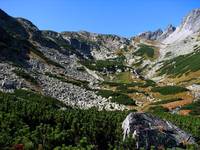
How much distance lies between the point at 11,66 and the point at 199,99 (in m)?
37.2

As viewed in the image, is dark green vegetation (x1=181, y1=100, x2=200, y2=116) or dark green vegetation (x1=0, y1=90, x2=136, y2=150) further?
dark green vegetation (x1=181, y1=100, x2=200, y2=116)

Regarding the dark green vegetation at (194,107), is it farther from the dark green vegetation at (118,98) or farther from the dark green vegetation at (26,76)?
the dark green vegetation at (26,76)

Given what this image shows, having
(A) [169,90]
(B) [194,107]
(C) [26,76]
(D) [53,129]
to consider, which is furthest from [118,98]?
(D) [53,129]

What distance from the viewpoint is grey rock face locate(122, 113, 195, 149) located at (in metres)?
39.9

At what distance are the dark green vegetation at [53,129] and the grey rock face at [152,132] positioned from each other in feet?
5.53

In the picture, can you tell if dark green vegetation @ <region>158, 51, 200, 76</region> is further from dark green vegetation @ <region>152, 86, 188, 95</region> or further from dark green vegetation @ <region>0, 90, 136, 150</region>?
dark green vegetation @ <region>0, 90, 136, 150</region>

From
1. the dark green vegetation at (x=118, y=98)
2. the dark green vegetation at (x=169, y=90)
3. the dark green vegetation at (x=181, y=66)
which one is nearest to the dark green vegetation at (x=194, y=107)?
the dark green vegetation at (x=118, y=98)

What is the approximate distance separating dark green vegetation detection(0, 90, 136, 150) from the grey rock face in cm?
169

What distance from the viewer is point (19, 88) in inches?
2813

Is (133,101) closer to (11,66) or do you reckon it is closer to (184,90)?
(184,90)

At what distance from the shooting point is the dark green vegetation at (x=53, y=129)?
1378 inches

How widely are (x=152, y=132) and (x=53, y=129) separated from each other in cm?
894

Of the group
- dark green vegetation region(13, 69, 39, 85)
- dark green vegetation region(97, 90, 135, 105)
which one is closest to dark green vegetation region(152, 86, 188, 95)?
dark green vegetation region(97, 90, 135, 105)

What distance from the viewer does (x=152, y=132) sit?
4041 centimetres
